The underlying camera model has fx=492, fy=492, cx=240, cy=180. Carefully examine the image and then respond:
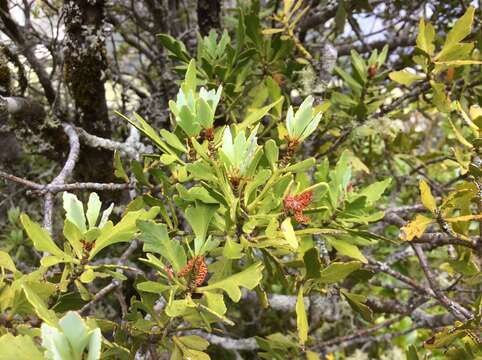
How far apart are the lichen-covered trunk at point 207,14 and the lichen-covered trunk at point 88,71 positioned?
47cm

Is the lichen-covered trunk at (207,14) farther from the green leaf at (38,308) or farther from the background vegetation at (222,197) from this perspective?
the green leaf at (38,308)

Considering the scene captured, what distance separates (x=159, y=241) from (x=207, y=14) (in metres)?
1.34

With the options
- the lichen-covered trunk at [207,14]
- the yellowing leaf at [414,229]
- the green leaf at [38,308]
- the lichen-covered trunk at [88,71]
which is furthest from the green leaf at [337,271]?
the lichen-covered trunk at [207,14]

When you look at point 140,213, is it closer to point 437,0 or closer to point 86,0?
point 86,0

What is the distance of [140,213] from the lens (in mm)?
718

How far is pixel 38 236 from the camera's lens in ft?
2.22

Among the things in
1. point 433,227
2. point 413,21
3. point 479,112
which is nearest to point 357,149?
point 433,227

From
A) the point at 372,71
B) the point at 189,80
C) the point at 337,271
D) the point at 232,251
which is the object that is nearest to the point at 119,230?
the point at 232,251

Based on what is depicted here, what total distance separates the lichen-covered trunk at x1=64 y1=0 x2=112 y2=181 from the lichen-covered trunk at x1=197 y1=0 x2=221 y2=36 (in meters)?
0.47

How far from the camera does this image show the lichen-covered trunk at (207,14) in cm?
183

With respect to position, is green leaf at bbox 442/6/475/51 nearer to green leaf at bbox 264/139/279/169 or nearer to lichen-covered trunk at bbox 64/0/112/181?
green leaf at bbox 264/139/279/169

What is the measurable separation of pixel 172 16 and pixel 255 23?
0.84m

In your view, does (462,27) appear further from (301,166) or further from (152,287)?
(152,287)

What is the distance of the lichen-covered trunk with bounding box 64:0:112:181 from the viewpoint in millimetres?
1418
